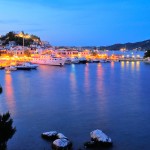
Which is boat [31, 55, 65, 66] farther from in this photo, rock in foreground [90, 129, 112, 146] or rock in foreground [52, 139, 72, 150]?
rock in foreground [52, 139, 72, 150]

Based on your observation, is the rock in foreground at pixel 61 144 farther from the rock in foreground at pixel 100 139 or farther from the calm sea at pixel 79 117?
the rock in foreground at pixel 100 139

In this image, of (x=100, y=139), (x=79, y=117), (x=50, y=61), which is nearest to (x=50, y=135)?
(x=100, y=139)

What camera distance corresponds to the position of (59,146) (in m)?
8.61

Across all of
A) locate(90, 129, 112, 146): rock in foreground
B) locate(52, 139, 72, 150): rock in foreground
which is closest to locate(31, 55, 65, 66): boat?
locate(90, 129, 112, 146): rock in foreground

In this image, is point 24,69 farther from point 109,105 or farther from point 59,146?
point 59,146

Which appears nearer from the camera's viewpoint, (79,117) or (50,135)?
(50,135)

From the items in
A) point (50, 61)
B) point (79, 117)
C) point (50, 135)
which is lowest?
point (79, 117)

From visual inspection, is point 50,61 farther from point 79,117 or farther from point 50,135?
point 50,135

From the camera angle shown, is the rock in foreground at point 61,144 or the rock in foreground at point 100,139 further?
the rock in foreground at point 100,139

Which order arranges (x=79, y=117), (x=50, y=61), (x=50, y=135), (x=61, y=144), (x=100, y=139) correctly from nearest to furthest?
1. (x=61, y=144)
2. (x=100, y=139)
3. (x=50, y=135)
4. (x=79, y=117)
5. (x=50, y=61)

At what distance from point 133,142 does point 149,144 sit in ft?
1.53

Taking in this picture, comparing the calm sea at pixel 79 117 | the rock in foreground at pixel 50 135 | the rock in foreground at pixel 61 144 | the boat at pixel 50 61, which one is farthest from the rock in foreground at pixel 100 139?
the boat at pixel 50 61

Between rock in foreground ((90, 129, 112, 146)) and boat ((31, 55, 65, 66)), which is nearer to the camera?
rock in foreground ((90, 129, 112, 146))

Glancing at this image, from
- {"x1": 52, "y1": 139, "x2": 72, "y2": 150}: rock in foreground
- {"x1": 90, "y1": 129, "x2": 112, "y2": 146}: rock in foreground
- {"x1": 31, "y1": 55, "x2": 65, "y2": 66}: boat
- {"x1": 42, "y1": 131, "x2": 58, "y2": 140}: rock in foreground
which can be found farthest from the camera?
{"x1": 31, "y1": 55, "x2": 65, "y2": 66}: boat
